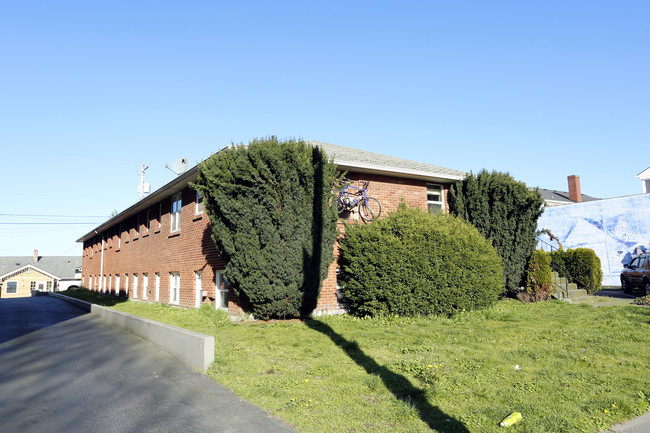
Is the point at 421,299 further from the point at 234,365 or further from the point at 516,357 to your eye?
the point at 234,365

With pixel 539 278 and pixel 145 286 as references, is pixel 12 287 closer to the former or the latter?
pixel 145 286

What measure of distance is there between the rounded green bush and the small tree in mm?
1286

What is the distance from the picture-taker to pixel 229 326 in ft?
35.6

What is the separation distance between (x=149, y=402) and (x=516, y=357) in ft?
18.6

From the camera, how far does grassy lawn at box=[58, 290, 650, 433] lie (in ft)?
16.3

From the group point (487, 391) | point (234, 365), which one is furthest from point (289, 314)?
point (487, 391)

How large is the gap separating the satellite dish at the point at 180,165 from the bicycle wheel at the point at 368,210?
25.0 feet

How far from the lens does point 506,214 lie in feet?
49.2

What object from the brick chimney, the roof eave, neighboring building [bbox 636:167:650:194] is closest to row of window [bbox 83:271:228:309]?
the roof eave

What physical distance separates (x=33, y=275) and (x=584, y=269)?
81926mm

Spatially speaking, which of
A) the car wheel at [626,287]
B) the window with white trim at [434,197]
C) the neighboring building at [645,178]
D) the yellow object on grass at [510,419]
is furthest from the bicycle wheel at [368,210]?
the neighboring building at [645,178]

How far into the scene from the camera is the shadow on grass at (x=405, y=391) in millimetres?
4734

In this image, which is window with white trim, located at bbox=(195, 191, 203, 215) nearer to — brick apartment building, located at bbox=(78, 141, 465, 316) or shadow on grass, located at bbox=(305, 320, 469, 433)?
brick apartment building, located at bbox=(78, 141, 465, 316)

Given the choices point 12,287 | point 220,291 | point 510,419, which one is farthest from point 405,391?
point 12,287
